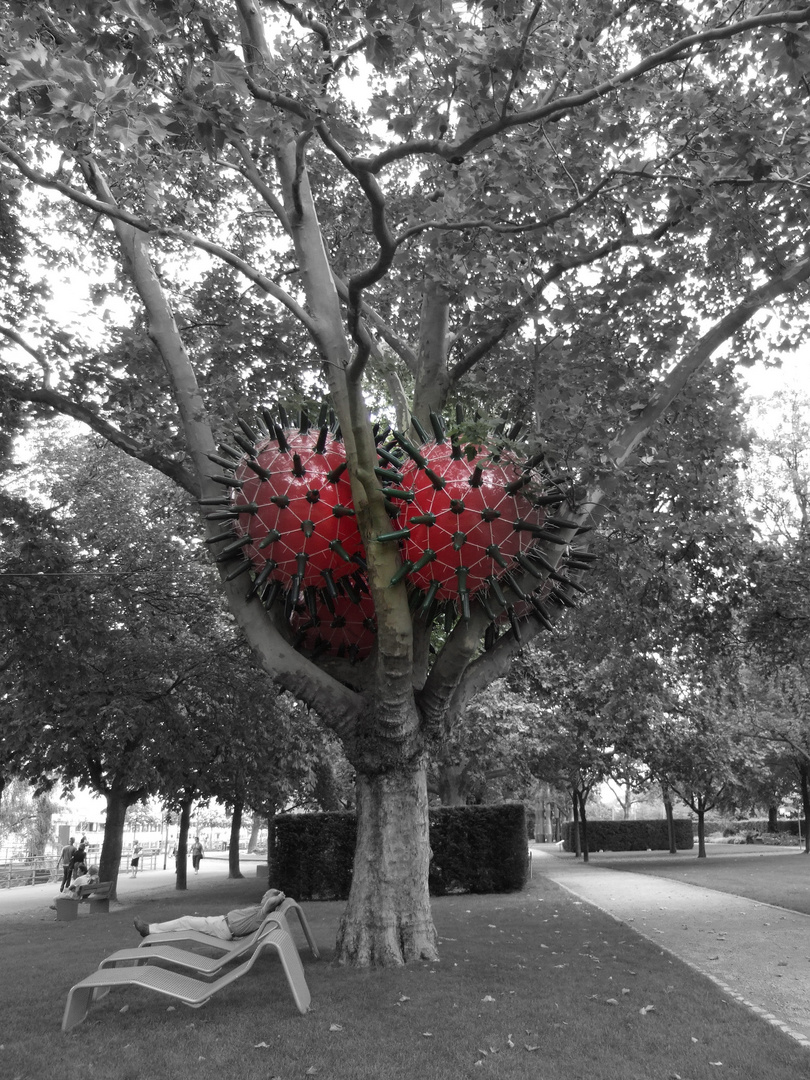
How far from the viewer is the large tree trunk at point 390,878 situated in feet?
25.9

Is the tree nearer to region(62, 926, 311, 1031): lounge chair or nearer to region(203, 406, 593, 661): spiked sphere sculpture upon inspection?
region(203, 406, 593, 661): spiked sphere sculpture

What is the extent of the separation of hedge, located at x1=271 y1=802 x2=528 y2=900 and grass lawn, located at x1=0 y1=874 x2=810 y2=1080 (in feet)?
29.7

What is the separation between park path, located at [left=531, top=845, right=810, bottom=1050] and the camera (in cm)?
744

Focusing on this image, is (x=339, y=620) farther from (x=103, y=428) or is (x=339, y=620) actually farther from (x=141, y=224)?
(x=103, y=428)

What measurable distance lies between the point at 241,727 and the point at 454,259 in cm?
1172

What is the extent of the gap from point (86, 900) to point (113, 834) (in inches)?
129

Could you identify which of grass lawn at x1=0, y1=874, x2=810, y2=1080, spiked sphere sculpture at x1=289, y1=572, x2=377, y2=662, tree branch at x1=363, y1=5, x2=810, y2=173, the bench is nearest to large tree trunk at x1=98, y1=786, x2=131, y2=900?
the bench

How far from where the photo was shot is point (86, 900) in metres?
16.5

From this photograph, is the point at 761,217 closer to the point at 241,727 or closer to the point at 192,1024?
the point at 192,1024

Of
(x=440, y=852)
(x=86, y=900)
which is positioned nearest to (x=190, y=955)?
(x=86, y=900)

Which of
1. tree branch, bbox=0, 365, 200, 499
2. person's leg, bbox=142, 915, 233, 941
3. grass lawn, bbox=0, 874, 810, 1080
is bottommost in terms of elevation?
grass lawn, bbox=0, 874, 810, 1080

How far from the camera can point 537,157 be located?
24.5 ft

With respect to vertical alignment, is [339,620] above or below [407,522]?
below

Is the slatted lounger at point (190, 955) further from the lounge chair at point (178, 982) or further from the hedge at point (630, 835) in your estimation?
the hedge at point (630, 835)
